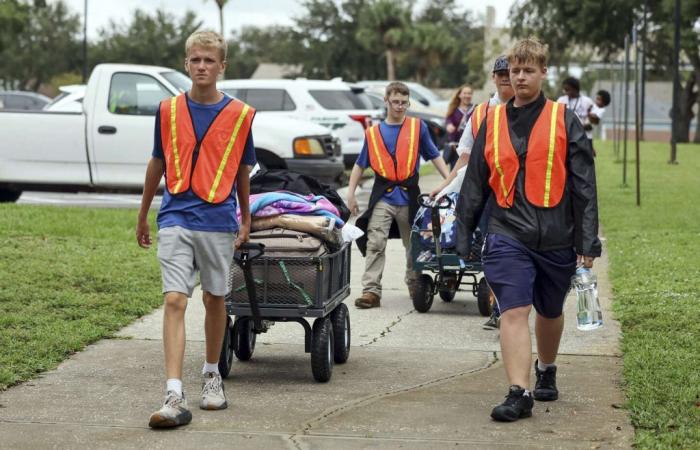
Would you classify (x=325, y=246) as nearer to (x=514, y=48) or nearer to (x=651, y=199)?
(x=514, y=48)

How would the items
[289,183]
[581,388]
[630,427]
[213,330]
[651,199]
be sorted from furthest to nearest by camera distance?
[651,199] < [289,183] < [581,388] < [213,330] < [630,427]

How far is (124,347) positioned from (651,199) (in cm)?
1388

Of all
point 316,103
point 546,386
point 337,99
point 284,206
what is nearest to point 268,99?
point 316,103

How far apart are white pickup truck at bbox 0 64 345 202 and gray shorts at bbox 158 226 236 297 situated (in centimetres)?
1054

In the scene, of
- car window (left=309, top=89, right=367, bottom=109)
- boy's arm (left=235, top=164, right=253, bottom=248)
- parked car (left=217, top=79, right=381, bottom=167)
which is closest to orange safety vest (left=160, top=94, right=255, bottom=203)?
boy's arm (left=235, top=164, right=253, bottom=248)

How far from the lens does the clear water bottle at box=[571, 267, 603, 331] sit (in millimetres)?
6648

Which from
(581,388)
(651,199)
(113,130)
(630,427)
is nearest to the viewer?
(630,427)

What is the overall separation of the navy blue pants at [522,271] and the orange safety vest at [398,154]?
3672mm

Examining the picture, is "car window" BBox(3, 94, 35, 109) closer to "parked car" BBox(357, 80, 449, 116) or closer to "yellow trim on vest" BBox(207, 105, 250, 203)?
"parked car" BBox(357, 80, 449, 116)

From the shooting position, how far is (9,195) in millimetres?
18141

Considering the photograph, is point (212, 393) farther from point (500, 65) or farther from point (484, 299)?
point (484, 299)

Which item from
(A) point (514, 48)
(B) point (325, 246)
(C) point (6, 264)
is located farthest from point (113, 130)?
(A) point (514, 48)

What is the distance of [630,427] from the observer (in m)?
6.25

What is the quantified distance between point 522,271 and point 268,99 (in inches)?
665
